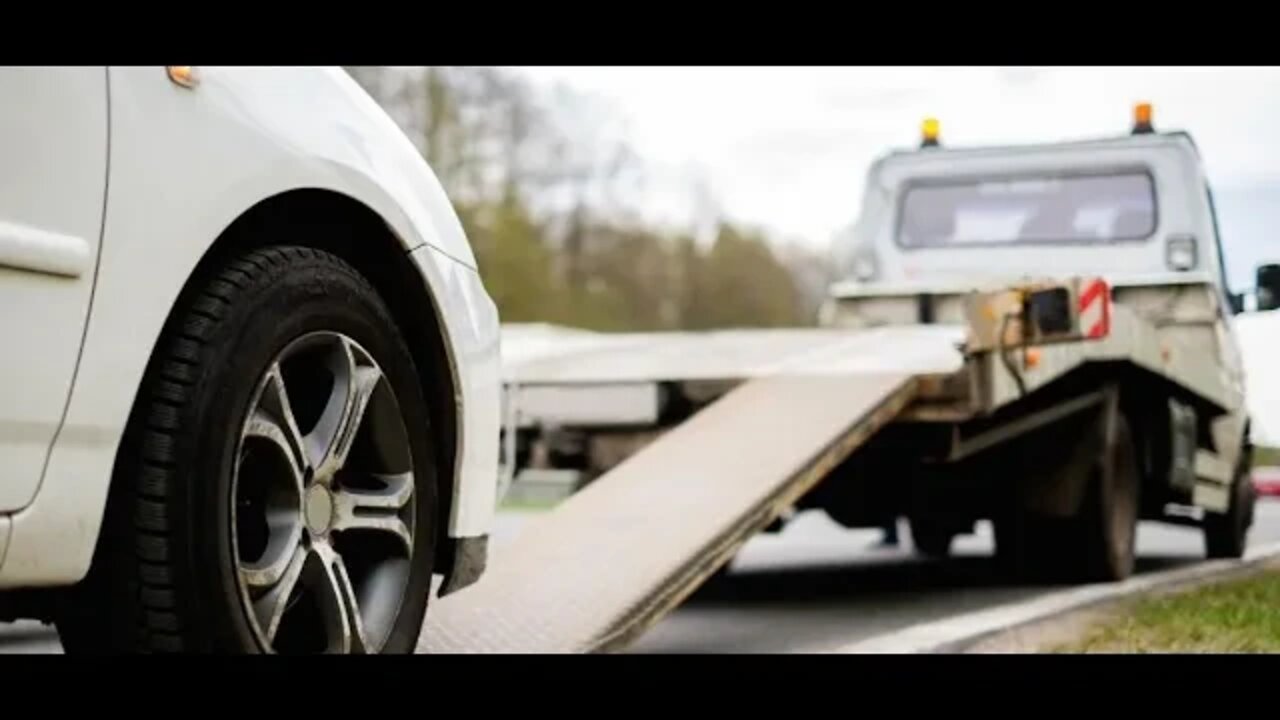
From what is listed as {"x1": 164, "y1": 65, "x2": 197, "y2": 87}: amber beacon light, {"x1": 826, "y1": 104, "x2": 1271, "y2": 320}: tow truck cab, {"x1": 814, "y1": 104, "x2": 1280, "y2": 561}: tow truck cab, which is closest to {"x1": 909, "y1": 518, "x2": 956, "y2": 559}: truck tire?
{"x1": 814, "y1": 104, "x2": 1280, "y2": 561}: tow truck cab

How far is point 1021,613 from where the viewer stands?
6117mm

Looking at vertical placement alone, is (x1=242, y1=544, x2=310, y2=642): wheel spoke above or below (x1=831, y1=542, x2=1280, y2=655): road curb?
above

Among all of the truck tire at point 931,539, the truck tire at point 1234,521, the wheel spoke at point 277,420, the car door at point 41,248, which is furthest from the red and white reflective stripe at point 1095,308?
the car door at point 41,248

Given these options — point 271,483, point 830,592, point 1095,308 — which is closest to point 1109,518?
point 1095,308

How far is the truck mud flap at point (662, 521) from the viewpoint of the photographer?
4.48 metres

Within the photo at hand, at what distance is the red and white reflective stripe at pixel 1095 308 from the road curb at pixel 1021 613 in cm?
89

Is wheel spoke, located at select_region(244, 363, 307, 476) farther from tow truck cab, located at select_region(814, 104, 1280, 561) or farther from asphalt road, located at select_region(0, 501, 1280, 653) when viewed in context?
tow truck cab, located at select_region(814, 104, 1280, 561)

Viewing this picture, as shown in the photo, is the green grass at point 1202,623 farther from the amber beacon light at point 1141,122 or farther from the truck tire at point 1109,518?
the amber beacon light at point 1141,122

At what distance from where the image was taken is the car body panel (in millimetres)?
2377

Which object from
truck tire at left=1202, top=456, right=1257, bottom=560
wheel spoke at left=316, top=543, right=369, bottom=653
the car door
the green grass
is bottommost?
truck tire at left=1202, top=456, right=1257, bottom=560

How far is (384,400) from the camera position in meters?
3.00

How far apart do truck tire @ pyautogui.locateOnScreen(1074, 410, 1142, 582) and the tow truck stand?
0.01m

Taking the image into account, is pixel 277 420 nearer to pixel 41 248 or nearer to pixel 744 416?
pixel 41 248

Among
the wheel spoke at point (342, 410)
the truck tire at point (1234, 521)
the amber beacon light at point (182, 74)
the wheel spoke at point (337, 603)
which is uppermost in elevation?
the amber beacon light at point (182, 74)
